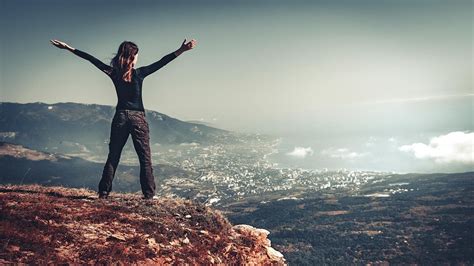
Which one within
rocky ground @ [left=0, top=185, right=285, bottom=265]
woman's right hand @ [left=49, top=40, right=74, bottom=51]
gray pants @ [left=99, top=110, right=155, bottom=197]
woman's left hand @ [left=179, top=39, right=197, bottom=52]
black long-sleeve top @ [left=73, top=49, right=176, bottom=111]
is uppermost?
woman's left hand @ [left=179, top=39, right=197, bottom=52]

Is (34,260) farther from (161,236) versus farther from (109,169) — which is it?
(109,169)

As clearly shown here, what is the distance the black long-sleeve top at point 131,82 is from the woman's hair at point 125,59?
19 cm

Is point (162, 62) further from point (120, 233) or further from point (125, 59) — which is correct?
point (120, 233)

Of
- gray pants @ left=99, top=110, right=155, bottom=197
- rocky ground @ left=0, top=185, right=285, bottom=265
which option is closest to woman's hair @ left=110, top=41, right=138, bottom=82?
gray pants @ left=99, top=110, right=155, bottom=197

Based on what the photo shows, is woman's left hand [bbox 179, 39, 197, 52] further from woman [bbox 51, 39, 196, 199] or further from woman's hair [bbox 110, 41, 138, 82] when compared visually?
woman's hair [bbox 110, 41, 138, 82]

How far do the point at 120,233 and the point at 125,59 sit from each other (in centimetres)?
703

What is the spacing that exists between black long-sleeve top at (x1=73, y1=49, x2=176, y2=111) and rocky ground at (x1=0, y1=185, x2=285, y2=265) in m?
4.26

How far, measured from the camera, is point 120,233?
12.0m

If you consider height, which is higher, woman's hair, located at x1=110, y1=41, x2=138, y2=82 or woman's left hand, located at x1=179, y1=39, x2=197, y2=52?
woman's left hand, located at x1=179, y1=39, x2=197, y2=52

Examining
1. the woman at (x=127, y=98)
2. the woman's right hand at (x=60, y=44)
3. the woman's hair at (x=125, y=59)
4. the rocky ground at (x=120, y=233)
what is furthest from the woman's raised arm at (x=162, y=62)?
the rocky ground at (x=120, y=233)

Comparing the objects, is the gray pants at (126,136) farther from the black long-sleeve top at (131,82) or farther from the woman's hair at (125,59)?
the woman's hair at (125,59)

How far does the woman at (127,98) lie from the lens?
568 inches

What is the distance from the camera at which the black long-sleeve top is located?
47.4 feet

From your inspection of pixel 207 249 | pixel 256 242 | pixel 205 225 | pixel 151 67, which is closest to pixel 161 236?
pixel 207 249
